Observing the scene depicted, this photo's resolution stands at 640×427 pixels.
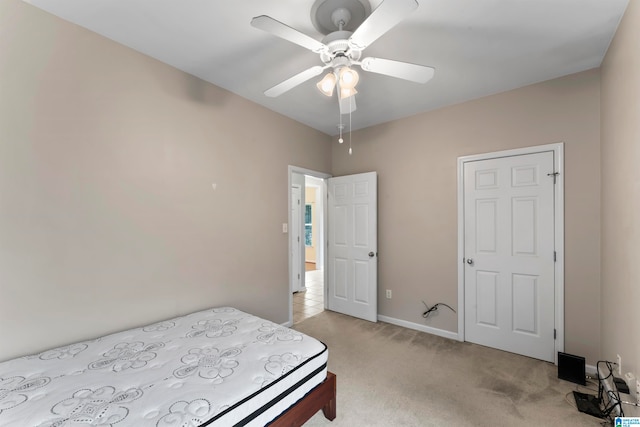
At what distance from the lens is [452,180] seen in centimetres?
305

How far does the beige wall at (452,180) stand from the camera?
2336 millimetres

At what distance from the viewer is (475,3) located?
159 cm

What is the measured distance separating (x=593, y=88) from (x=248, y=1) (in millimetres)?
2898

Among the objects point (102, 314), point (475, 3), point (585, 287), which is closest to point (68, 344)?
point (102, 314)

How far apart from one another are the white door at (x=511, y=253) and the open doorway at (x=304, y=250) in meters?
2.01

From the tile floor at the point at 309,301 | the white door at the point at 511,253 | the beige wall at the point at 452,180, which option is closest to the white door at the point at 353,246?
the beige wall at the point at 452,180

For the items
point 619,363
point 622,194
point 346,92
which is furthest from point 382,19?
point 619,363

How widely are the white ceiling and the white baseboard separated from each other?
264 centimetres

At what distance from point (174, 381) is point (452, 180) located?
10.1 ft

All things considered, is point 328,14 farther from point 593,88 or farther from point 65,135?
point 593,88

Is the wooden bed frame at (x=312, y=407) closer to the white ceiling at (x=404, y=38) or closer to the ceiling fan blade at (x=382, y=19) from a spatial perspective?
the ceiling fan blade at (x=382, y=19)

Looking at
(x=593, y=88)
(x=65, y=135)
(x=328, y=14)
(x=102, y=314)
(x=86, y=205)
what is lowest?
(x=102, y=314)

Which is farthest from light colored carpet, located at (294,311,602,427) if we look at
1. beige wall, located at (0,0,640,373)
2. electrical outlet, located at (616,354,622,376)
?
beige wall, located at (0,0,640,373)

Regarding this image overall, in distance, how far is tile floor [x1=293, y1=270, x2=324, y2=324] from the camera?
386 centimetres
